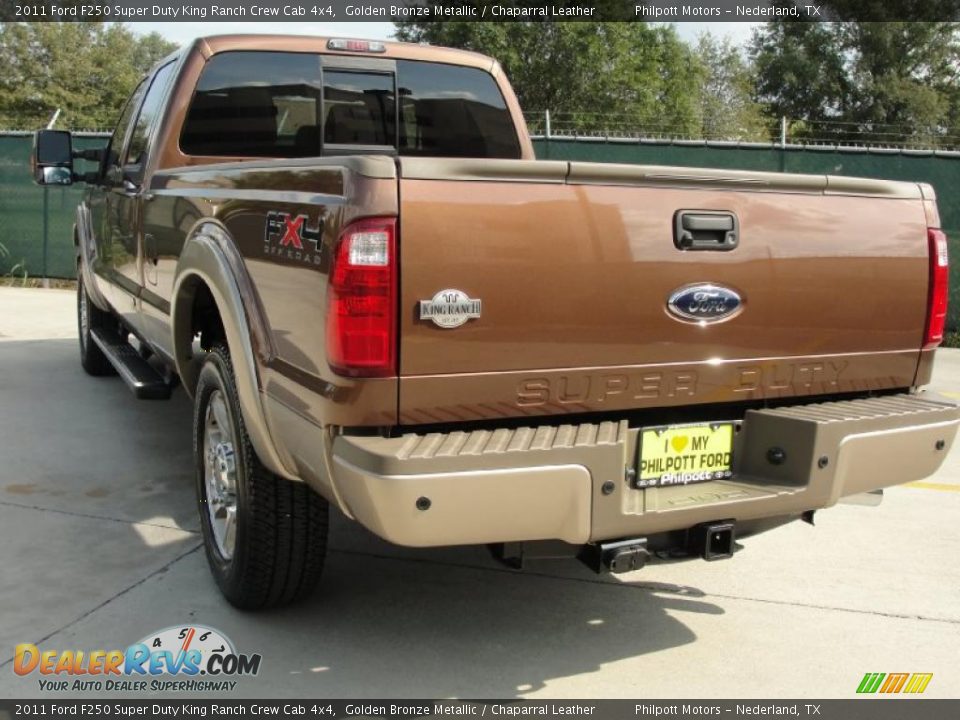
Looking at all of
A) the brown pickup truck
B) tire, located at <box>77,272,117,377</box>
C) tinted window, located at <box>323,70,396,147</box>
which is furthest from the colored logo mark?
tire, located at <box>77,272,117,377</box>

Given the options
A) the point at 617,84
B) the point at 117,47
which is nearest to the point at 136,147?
the point at 617,84

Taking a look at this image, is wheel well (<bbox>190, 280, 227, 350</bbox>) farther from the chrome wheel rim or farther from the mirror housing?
the mirror housing

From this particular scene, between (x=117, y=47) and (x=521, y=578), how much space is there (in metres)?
53.6

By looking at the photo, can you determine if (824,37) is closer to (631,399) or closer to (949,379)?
(949,379)

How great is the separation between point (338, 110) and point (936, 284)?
3003 millimetres

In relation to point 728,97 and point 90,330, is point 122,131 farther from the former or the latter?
point 728,97

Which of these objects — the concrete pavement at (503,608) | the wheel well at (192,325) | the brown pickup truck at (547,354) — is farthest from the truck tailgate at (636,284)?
the wheel well at (192,325)

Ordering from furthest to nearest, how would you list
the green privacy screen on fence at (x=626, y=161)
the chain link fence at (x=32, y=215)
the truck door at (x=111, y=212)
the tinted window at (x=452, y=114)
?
1. the chain link fence at (x=32, y=215)
2. the green privacy screen on fence at (x=626, y=161)
3. the truck door at (x=111, y=212)
4. the tinted window at (x=452, y=114)

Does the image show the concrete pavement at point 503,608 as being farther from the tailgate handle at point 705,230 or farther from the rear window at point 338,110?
the rear window at point 338,110

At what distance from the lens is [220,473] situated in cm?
382

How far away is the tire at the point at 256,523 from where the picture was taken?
3.41 metres

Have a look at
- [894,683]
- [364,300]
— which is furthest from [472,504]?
Result: [894,683]

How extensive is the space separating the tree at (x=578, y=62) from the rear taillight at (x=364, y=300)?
41497 mm

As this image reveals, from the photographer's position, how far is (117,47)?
170 feet
